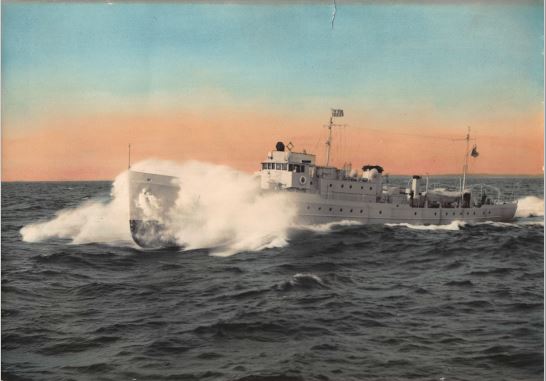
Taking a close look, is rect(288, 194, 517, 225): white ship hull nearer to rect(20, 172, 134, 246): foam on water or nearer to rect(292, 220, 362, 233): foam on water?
rect(292, 220, 362, 233): foam on water

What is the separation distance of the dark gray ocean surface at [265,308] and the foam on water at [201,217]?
→ 146mm

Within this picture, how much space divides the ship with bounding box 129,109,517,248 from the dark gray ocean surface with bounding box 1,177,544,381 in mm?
424

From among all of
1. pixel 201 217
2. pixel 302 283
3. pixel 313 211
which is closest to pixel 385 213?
pixel 313 211

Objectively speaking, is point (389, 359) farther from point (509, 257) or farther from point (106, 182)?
point (106, 182)

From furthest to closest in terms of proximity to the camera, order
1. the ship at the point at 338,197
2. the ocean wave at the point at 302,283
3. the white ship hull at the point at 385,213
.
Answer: the white ship hull at the point at 385,213 < the ship at the point at 338,197 < the ocean wave at the point at 302,283

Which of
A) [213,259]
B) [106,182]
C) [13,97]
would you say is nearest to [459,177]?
[213,259]

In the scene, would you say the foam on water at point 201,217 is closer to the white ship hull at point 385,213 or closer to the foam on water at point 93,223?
the foam on water at point 93,223

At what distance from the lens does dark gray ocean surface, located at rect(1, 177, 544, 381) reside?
14.0 ft

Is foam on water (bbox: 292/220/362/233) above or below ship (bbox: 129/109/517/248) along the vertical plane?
below

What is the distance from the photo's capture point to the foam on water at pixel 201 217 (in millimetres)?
5242

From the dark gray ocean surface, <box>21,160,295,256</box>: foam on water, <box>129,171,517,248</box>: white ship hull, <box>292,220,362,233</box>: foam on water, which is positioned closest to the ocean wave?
the dark gray ocean surface

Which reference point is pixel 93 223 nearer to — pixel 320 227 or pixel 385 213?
pixel 320 227

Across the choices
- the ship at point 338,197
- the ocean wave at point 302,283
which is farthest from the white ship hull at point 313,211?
the ocean wave at point 302,283

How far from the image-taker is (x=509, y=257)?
5.22 m
